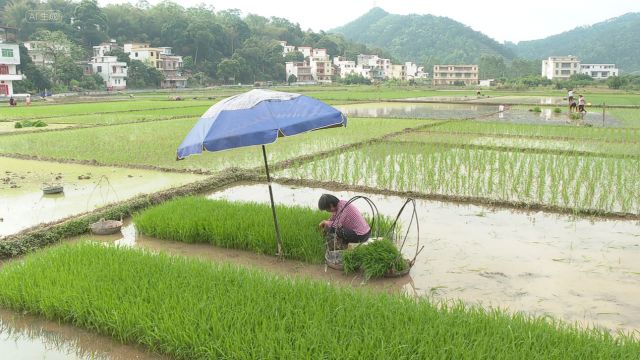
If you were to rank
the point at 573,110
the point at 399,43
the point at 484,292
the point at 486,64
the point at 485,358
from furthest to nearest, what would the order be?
the point at 399,43 < the point at 486,64 < the point at 573,110 < the point at 484,292 < the point at 485,358

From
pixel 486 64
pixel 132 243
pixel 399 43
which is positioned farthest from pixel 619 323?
pixel 399 43

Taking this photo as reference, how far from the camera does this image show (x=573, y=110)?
2277 cm

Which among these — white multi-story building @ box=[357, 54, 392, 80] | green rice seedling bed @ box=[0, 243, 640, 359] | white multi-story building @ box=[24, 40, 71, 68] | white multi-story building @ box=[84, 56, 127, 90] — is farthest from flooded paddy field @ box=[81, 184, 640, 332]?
white multi-story building @ box=[357, 54, 392, 80]

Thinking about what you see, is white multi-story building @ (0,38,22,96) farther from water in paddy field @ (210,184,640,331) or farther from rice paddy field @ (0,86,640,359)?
water in paddy field @ (210,184,640,331)

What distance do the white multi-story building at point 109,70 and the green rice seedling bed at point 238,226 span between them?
163ft

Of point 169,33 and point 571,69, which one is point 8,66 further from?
point 571,69

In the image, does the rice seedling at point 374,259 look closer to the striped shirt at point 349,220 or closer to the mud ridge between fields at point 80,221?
the striped shirt at point 349,220

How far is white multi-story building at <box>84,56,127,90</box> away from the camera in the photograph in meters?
52.1

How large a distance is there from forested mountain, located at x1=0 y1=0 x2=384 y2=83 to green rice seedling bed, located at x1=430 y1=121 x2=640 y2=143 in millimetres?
49380

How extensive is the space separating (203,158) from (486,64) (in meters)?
79.3

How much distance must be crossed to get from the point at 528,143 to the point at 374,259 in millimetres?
9280

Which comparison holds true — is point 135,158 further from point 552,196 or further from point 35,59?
point 35,59

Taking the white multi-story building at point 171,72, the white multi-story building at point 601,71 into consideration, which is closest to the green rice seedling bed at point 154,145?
the white multi-story building at point 171,72

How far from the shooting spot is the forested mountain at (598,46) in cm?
11094
